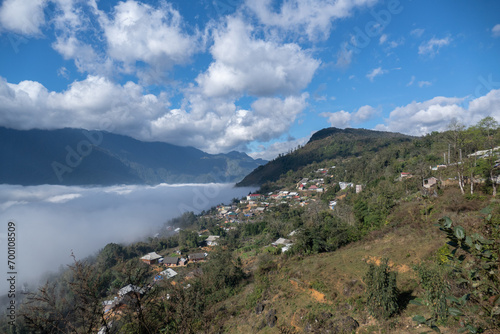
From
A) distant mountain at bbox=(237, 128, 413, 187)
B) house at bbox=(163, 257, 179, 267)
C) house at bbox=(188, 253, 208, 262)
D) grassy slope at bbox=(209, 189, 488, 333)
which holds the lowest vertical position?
house at bbox=(163, 257, 179, 267)

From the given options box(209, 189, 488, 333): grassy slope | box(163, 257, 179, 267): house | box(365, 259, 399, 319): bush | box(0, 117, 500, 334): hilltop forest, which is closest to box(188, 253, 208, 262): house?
box(163, 257, 179, 267): house

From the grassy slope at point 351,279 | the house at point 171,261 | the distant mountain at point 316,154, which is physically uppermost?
the distant mountain at point 316,154

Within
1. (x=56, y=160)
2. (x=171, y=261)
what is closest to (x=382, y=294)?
(x=171, y=261)

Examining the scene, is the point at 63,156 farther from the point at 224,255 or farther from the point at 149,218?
the point at 224,255

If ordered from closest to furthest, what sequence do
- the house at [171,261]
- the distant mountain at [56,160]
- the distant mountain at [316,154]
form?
the house at [171,261]
the distant mountain at [56,160]
the distant mountain at [316,154]

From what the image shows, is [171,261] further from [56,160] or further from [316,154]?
[56,160]

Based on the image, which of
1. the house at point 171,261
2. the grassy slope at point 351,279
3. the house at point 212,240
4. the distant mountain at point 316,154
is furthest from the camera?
the distant mountain at point 316,154

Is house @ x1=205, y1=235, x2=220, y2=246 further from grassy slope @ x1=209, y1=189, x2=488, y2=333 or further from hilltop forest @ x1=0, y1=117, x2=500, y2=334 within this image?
grassy slope @ x1=209, y1=189, x2=488, y2=333

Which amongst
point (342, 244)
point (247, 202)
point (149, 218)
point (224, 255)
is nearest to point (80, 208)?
point (149, 218)

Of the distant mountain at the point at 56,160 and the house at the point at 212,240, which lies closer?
the house at the point at 212,240

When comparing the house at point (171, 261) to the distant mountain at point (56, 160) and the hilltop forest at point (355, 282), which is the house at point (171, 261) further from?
the distant mountain at point (56, 160)

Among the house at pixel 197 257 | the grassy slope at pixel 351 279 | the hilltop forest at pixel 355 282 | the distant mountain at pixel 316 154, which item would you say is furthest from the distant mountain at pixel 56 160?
the grassy slope at pixel 351 279
